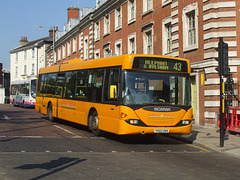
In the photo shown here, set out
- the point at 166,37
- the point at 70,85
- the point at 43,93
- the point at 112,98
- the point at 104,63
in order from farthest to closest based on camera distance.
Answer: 1. the point at 166,37
2. the point at 43,93
3. the point at 70,85
4. the point at 104,63
5. the point at 112,98

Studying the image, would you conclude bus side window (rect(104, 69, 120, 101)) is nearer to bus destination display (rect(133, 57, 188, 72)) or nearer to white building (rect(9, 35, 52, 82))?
bus destination display (rect(133, 57, 188, 72))

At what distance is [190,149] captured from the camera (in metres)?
10.4

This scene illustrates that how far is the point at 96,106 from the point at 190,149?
376cm

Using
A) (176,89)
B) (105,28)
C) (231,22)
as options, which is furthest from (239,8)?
(105,28)

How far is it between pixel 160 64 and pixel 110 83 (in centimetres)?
179

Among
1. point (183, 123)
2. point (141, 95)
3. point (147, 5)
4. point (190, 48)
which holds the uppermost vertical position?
point (147, 5)

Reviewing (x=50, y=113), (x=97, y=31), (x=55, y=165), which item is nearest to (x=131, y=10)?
(x=97, y=31)

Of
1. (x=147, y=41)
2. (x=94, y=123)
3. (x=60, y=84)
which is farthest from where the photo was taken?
(x=147, y=41)

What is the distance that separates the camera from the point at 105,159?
8.03m

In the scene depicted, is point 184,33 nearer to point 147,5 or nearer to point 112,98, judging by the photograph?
point 147,5

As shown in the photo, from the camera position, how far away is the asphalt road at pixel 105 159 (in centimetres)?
646

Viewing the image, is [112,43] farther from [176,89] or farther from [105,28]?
[176,89]

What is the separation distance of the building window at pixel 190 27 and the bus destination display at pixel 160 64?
22.6 feet

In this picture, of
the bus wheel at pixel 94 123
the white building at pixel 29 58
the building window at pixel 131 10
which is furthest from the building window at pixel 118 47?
the white building at pixel 29 58
